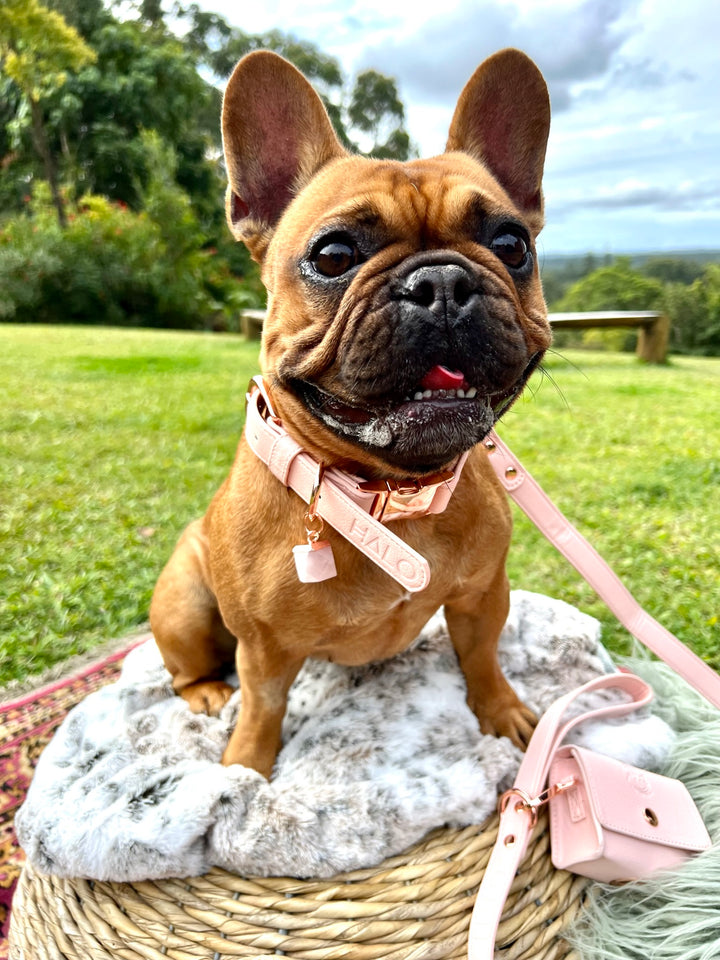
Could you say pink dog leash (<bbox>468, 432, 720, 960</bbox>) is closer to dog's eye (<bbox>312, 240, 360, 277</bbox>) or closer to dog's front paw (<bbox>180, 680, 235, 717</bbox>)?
dog's eye (<bbox>312, 240, 360, 277</bbox>)

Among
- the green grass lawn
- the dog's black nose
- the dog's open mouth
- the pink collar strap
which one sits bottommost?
the green grass lawn

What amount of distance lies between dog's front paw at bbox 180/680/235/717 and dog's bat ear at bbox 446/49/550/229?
5.52ft

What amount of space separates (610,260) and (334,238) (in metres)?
11.7

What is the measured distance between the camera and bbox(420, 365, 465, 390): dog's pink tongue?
118 cm

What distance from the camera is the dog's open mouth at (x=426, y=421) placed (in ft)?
3.86

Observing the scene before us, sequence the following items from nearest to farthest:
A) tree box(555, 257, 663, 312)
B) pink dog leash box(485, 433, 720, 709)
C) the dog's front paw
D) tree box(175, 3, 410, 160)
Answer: pink dog leash box(485, 433, 720, 709) → the dog's front paw → tree box(555, 257, 663, 312) → tree box(175, 3, 410, 160)

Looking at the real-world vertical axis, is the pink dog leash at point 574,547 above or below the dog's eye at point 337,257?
below

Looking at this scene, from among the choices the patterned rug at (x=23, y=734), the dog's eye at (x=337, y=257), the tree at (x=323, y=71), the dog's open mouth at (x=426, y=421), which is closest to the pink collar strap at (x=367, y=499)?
the dog's open mouth at (x=426, y=421)

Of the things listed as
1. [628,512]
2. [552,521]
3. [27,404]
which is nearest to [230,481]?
[552,521]

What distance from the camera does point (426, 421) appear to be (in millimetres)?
1171

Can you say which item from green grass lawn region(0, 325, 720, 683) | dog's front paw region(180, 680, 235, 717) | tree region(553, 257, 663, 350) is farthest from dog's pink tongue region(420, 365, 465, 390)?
tree region(553, 257, 663, 350)

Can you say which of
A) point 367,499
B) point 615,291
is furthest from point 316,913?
point 615,291

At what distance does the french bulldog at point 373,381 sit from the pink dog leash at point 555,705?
0.41 feet

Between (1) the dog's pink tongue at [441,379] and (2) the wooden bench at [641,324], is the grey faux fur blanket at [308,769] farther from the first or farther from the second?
(2) the wooden bench at [641,324]
